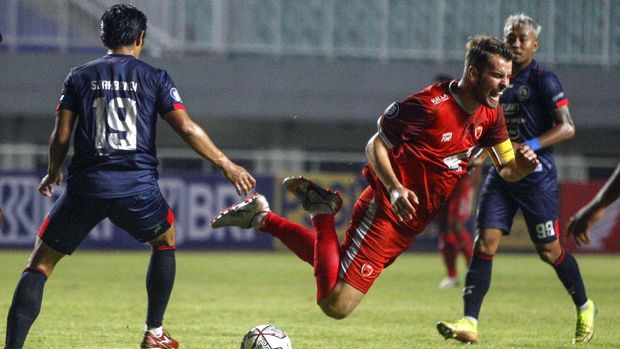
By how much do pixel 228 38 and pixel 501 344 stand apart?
17.1 metres

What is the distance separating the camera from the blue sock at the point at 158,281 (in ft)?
22.3

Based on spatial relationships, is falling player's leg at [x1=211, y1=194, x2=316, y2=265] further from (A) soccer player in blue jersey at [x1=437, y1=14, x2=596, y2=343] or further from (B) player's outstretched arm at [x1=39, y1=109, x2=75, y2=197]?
(A) soccer player in blue jersey at [x1=437, y1=14, x2=596, y2=343]

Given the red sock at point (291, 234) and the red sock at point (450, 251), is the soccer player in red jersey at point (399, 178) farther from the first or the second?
the red sock at point (450, 251)

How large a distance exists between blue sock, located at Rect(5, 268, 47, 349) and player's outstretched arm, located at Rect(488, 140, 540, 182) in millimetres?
2974

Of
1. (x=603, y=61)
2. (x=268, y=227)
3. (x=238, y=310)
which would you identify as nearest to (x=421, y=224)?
(x=268, y=227)

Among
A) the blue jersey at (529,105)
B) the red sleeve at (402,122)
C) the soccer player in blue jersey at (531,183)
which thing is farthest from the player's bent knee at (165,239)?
the blue jersey at (529,105)

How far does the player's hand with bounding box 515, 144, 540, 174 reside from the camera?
696 cm

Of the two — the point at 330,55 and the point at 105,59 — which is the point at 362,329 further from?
the point at 330,55

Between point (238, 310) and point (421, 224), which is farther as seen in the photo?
point (238, 310)

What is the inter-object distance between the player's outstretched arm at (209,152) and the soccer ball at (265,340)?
0.84 meters

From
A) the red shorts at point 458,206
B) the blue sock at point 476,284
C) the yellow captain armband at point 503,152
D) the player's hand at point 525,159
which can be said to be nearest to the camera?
the player's hand at point 525,159

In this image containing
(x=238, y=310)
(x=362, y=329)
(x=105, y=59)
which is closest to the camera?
(x=105, y=59)

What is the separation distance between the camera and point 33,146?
24672 millimetres

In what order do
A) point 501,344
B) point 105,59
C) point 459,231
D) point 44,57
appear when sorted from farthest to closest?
point 44,57 → point 459,231 → point 501,344 → point 105,59
